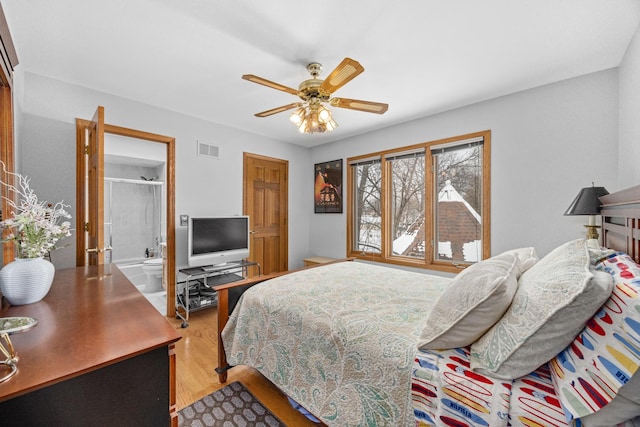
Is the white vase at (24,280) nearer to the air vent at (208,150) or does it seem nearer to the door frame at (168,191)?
the door frame at (168,191)

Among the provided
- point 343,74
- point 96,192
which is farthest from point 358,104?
point 96,192

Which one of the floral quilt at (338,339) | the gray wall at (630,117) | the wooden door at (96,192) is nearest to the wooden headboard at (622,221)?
the gray wall at (630,117)

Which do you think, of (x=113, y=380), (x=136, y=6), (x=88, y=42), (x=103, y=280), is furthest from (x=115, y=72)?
(x=113, y=380)

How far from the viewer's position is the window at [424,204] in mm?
3094

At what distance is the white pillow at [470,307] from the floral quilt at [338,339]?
0.12 m

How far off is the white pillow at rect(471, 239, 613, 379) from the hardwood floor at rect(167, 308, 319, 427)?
3.89 ft

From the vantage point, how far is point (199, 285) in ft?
11.6

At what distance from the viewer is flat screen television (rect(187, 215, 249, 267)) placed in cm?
324

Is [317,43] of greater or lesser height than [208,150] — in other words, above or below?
above

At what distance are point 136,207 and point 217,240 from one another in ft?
9.27

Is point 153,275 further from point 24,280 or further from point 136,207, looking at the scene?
point 24,280

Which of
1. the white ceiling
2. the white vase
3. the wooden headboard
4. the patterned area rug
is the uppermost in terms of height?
the white ceiling

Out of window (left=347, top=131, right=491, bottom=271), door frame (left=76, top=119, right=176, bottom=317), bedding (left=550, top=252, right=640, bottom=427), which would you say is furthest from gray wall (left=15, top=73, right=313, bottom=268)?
bedding (left=550, top=252, right=640, bottom=427)

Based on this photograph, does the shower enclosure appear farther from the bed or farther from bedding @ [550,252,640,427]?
bedding @ [550,252,640,427]
